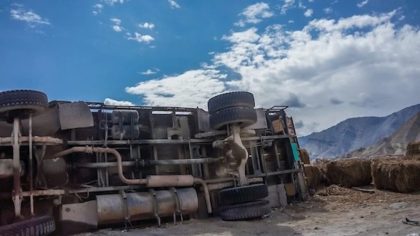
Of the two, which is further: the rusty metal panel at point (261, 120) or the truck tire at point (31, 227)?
the rusty metal panel at point (261, 120)

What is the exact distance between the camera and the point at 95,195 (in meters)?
8.69

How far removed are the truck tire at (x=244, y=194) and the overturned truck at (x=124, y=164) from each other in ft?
0.08

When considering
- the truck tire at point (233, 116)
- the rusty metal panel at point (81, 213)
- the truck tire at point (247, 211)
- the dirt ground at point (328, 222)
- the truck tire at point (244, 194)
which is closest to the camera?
the dirt ground at point (328, 222)

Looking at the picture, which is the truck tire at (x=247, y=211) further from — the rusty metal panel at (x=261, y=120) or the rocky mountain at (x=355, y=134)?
the rocky mountain at (x=355, y=134)

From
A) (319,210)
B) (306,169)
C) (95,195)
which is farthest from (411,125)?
(95,195)

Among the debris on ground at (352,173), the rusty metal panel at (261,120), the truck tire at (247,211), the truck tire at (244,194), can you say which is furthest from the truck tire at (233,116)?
the debris on ground at (352,173)

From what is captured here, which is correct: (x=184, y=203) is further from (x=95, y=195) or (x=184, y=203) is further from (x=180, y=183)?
(x=95, y=195)

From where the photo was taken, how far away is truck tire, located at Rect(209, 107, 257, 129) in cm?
937

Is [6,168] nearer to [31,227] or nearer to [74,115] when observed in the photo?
[31,227]

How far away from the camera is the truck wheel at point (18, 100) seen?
23.9 ft

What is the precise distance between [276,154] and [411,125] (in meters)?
53.2

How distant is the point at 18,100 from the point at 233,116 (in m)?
5.00

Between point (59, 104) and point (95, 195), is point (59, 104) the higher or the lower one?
the higher one

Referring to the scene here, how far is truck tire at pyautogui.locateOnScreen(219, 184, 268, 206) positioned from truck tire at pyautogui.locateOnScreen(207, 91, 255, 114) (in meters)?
2.22
